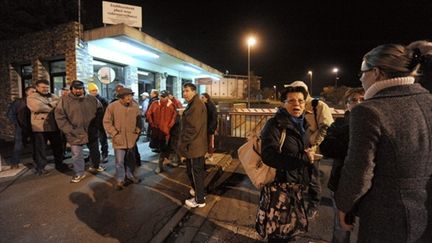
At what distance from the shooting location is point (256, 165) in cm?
236

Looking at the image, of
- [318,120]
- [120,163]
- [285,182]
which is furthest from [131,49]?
[285,182]

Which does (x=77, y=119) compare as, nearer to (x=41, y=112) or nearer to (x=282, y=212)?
(x=41, y=112)

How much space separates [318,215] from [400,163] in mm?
2908

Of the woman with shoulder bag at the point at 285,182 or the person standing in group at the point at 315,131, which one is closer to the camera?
the woman with shoulder bag at the point at 285,182

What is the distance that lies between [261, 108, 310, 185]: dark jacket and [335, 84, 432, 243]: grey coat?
0.68m

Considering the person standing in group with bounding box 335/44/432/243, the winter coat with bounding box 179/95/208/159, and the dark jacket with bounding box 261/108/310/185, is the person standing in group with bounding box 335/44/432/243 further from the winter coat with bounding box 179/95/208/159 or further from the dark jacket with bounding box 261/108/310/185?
the winter coat with bounding box 179/95/208/159

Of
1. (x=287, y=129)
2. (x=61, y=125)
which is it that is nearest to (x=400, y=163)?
→ (x=287, y=129)

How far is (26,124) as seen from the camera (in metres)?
5.73

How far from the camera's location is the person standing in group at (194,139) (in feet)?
12.8

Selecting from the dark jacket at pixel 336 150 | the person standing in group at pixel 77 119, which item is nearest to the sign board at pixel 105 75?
the person standing in group at pixel 77 119

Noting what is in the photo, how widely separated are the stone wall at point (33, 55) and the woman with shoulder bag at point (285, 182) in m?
8.52

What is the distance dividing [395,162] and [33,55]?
12200 millimetres

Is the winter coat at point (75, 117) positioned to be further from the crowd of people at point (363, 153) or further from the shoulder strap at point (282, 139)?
the shoulder strap at point (282, 139)

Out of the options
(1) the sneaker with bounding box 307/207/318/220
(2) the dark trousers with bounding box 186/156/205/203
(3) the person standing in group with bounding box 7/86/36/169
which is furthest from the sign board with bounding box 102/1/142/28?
(1) the sneaker with bounding box 307/207/318/220
